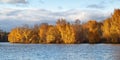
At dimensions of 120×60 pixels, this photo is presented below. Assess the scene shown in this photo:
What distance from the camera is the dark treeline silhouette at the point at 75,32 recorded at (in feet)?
385

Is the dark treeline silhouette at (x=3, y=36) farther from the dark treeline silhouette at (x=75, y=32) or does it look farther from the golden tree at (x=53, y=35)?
the golden tree at (x=53, y=35)

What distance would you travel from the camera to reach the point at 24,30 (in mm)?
160250

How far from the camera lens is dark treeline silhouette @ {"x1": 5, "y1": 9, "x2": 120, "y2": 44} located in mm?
117200

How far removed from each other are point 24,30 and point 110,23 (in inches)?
2128

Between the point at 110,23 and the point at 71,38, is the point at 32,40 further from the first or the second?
the point at 110,23

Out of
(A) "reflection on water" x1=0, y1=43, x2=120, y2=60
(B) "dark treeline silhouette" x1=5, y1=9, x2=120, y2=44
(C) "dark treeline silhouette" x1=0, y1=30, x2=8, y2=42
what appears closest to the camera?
(A) "reflection on water" x1=0, y1=43, x2=120, y2=60

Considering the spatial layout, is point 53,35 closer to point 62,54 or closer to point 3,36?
point 3,36

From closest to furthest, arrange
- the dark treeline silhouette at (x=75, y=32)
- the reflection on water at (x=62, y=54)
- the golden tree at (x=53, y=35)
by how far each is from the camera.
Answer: the reflection on water at (x=62, y=54)
the dark treeline silhouette at (x=75, y=32)
the golden tree at (x=53, y=35)

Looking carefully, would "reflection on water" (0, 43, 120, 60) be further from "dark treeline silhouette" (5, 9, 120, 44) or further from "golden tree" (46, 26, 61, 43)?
"golden tree" (46, 26, 61, 43)

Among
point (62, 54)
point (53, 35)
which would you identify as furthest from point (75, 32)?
point (62, 54)

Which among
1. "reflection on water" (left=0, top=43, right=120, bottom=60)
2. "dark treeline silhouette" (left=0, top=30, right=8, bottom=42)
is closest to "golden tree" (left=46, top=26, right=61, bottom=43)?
"dark treeline silhouette" (left=0, top=30, right=8, bottom=42)

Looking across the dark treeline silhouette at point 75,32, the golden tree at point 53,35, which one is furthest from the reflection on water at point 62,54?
the golden tree at point 53,35

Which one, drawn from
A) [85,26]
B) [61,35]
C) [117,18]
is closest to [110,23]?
[117,18]

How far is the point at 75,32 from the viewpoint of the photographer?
13425cm
